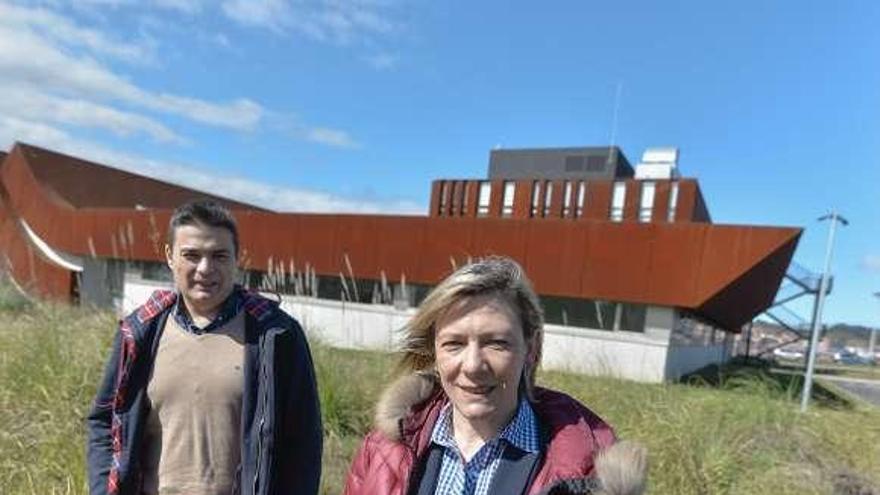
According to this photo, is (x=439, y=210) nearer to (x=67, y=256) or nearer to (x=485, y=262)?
(x=67, y=256)

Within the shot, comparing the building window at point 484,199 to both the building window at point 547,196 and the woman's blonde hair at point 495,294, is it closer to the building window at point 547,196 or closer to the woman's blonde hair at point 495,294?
the building window at point 547,196

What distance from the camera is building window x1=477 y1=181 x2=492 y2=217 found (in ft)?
113

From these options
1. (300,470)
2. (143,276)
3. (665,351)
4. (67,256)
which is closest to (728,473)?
(300,470)

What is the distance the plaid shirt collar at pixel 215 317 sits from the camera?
268 cm

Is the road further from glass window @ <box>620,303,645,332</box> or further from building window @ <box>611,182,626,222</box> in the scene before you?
building window @ <box>611,182,626,222</box>

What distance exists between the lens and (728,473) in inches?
202

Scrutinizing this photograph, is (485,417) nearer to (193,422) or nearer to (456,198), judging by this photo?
(193,422)

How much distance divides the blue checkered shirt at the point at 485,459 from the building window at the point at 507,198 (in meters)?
31.8

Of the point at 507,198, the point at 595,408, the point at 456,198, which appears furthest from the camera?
the point at 456,198

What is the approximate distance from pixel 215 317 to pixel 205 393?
0.27m

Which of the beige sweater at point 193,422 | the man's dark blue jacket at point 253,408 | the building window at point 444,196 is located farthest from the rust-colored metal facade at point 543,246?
the beige sweater at point 193,422

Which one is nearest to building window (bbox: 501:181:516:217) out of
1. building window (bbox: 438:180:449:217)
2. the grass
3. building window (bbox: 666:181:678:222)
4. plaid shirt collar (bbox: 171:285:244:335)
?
building window (bbox: 438:180:449:217)

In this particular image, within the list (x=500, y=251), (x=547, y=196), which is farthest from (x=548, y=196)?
(x=500, y=251)

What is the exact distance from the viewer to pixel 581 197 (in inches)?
1208
